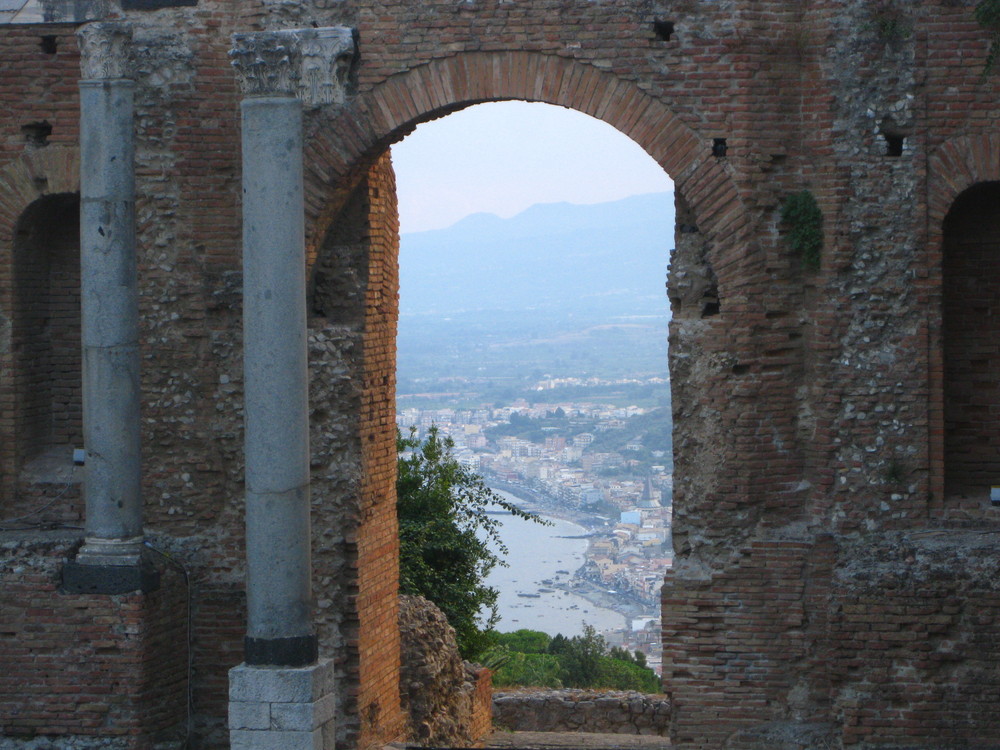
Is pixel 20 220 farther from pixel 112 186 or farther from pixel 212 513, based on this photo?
pixel 212 513

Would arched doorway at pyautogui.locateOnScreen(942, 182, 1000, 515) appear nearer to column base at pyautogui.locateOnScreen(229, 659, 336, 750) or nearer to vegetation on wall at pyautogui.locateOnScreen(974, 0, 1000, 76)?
vegetation on wall at pyautogui.locateOnScreen(974, 0, 1000, 76)

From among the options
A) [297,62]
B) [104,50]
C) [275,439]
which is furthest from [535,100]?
[275,439]

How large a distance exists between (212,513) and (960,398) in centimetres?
549

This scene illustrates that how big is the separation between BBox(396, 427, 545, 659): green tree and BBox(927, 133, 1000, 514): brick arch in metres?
6.47

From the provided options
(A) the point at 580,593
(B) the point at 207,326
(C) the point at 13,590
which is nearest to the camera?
(C) the point at 13,590

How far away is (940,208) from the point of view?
9062 millimetres

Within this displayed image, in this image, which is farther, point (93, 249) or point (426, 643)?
point (426, 643)

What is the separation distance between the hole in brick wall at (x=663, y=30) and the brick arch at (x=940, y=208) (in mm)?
1951

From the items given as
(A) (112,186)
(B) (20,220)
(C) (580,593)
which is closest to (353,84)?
(A) (112,186)

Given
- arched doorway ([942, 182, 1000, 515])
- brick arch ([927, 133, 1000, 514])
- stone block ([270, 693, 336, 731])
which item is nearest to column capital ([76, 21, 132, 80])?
stone block ([270, 693, 336, 731])

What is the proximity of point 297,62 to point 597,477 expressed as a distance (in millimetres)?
27444

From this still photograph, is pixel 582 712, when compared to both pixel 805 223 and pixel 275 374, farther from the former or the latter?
pixel 275 374

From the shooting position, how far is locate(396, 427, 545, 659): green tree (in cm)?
1484

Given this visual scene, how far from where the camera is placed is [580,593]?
2408 centimetres
